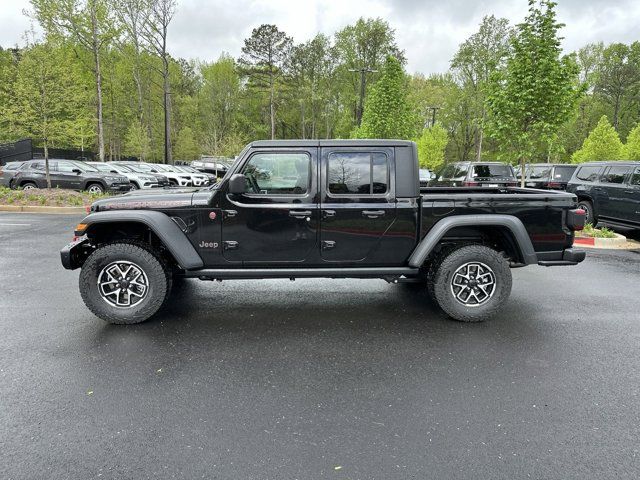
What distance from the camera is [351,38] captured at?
48000 millimetres

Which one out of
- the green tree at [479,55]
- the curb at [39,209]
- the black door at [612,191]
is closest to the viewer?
the black door at [612,191]

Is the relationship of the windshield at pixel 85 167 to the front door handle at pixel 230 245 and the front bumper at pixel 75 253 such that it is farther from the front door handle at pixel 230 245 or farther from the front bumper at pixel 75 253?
the front door handle at pixel 230 245

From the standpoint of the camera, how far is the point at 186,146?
4075 centimetres

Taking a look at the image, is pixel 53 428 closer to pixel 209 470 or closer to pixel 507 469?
pixel 209 470

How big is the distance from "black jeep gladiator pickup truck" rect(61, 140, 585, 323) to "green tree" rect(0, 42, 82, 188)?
13290 millimetres

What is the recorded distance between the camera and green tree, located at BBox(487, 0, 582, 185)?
429 inches

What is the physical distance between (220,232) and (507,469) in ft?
10.6

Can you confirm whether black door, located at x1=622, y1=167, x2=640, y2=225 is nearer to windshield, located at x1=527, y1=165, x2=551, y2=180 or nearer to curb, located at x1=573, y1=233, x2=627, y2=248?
curb, located at x1=573, y1=233, x2=627, y2=248

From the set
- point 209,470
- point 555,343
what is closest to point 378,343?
point 555,343

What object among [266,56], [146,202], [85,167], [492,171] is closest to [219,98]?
[266,56]

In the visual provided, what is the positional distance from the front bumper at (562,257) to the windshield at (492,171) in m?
10.1

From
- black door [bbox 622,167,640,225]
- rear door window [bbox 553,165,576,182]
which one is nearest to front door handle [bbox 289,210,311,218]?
black door [bbox 622,167,640,225]

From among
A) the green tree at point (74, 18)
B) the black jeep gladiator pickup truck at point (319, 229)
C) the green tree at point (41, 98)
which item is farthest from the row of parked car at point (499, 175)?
the green tree at point (74, 18)

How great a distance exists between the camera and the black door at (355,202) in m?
4.52
